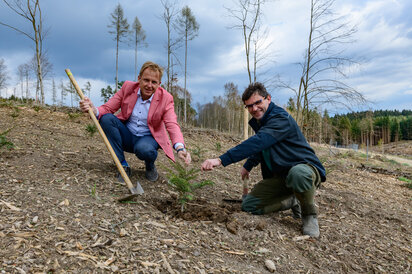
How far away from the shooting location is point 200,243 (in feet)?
7.63

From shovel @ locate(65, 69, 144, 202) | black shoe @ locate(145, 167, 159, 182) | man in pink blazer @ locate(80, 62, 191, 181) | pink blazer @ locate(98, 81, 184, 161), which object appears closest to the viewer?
shovel @ locate(65, 69, 144, 202)

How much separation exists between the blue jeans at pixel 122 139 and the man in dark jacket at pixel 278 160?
3.32 ft

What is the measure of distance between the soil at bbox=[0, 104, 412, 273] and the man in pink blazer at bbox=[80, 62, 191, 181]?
0.45 m

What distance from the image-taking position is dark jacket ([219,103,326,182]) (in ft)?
9.36

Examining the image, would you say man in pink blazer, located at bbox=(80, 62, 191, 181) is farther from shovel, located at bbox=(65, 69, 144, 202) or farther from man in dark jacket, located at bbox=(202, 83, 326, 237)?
man in dark jacket, located at bbox=(202, 83, 326, 237)

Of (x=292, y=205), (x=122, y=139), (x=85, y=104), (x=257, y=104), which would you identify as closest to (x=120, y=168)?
(x=122, y=139)

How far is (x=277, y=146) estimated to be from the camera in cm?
299

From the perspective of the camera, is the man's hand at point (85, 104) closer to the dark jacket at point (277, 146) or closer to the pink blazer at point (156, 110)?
the pink blazer at point (156, 110)

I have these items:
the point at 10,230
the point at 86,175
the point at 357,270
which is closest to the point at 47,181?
the point at 86,175

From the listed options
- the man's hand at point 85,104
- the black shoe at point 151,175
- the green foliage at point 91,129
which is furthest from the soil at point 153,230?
the green foliage at point 91,129

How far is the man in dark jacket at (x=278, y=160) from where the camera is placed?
2.84 metres

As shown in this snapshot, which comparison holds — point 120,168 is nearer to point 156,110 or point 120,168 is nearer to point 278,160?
point 156,110

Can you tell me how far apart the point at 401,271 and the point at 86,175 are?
3.61 metres

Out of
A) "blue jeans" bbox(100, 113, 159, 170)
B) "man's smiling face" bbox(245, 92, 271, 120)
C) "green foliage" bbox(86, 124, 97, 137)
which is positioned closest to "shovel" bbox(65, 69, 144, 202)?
"blue jeans" bbox(100, 113, 159, 170)
